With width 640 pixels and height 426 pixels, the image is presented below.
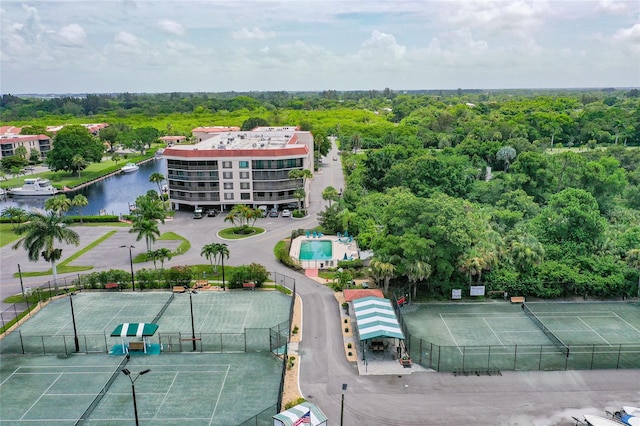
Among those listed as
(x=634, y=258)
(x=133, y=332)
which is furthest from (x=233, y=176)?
(x=634, y=258)

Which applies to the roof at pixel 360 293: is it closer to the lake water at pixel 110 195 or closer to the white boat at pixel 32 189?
the lake water at pixel 110 195

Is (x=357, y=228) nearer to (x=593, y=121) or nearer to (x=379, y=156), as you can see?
(x=379, y=156)

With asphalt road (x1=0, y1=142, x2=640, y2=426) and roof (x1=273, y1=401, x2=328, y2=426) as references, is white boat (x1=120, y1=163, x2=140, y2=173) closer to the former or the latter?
asphalt road (x1=0, y1=142, x2=640, y2=426)

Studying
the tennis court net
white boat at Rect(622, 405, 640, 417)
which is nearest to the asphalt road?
white boat at Rect(622, 405, 640, 417)

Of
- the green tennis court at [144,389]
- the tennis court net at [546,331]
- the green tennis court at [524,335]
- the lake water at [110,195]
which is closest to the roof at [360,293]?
the green tennis court at [524,335]

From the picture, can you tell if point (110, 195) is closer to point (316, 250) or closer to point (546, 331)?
point (316, 250)

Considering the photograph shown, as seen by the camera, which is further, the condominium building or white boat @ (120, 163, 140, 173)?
white boat @ (120, 163, 140, 173)
